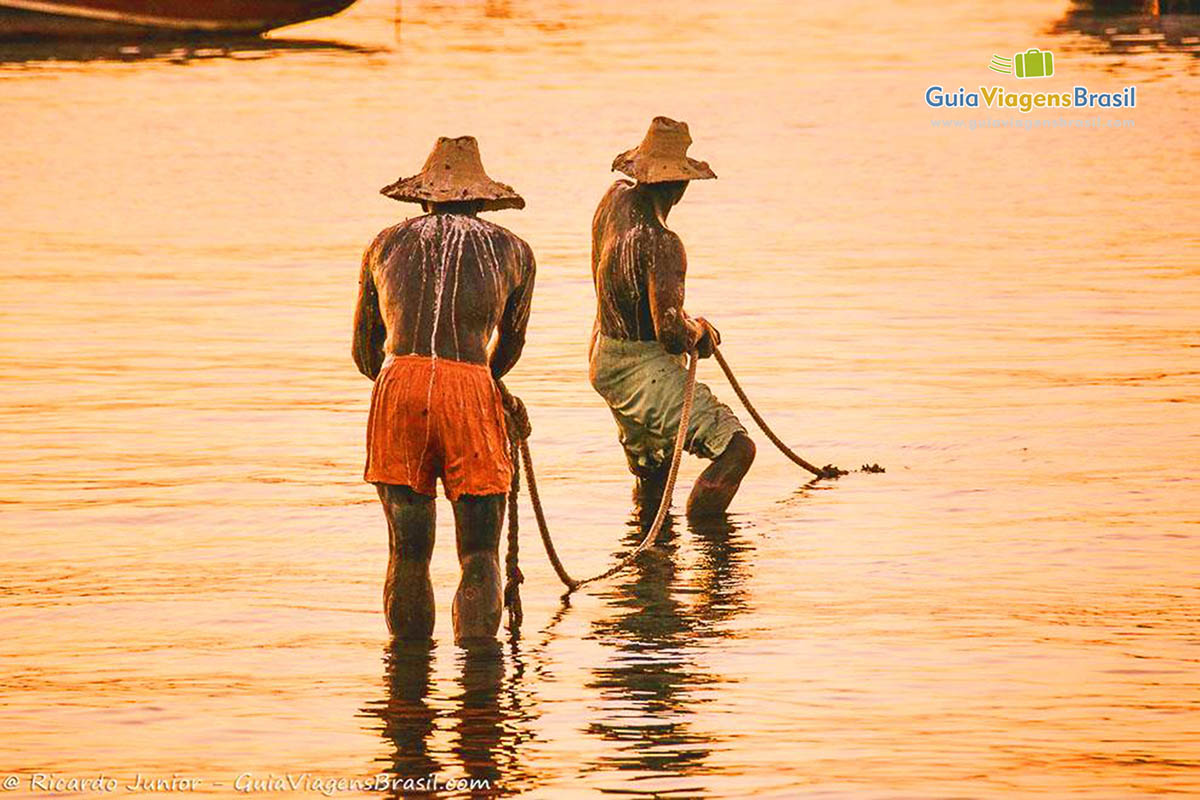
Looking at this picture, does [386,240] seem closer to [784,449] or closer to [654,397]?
[654,397]

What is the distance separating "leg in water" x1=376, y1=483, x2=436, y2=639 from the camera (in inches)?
338

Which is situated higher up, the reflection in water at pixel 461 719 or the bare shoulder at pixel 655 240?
the bare shoulder at pixel 655 240

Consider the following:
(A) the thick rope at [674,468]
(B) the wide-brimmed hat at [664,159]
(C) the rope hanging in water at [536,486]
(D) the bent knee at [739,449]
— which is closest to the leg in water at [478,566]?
(C) the rope hanging in water at [536,486]

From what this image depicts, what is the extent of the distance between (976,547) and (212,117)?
91.2 ft

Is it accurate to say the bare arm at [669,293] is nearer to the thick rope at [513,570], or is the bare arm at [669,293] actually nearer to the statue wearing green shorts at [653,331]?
the statue wearing green shorts at [653,331]

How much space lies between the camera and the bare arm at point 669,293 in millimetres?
10867

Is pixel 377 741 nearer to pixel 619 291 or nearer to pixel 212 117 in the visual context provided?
pixel 619 291

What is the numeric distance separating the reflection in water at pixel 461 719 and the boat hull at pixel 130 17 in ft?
149

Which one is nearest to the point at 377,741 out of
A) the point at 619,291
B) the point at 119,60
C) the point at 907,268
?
the point at 619,291

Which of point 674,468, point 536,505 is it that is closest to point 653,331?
point 674,468

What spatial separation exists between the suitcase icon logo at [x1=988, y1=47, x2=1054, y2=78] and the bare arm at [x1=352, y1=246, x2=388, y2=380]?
36.7 metres

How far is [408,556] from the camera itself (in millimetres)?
8648

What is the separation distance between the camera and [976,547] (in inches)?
432

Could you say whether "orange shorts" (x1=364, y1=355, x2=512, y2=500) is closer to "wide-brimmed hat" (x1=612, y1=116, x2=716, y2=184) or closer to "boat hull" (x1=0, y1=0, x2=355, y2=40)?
"wide-brimmed hat" (x1=612, y1=116, x2=716, y2=184)
